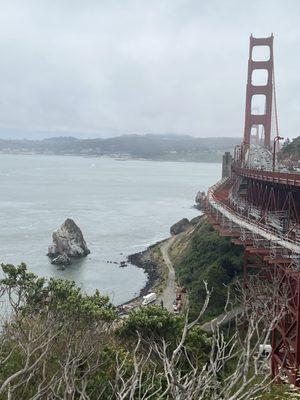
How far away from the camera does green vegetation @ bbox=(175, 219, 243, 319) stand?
25820 mm

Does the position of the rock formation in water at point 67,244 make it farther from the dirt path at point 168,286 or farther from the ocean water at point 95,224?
the dirt path at point 168,286

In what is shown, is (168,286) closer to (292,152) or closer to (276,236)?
(276,236)

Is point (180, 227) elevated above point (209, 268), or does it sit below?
below

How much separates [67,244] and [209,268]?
74.6 feet

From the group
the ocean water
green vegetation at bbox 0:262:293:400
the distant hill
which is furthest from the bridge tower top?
green vegetation at bbox 0:262:293:400

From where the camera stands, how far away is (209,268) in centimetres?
2967

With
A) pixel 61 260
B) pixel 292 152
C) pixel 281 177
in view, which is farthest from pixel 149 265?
pixel 281 177

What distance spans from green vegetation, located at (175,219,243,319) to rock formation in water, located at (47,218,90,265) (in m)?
11.0

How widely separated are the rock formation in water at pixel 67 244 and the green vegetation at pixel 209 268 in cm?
1102

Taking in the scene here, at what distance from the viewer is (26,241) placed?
53.1m

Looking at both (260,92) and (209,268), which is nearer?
(209,268)

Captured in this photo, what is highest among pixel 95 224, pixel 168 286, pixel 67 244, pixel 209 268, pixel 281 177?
pixel 281 177

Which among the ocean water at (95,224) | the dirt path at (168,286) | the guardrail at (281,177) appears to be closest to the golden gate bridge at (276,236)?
the guardrail at (281,177)

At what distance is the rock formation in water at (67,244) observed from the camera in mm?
47931
